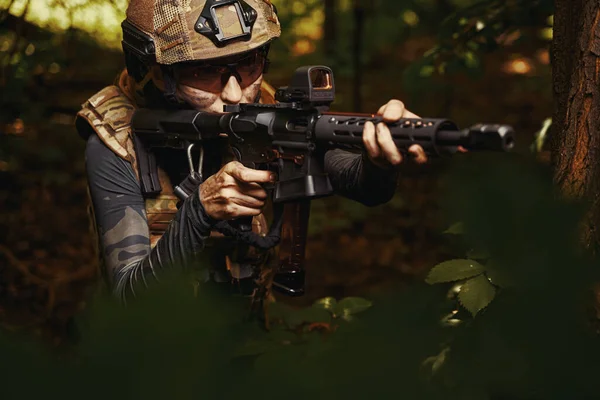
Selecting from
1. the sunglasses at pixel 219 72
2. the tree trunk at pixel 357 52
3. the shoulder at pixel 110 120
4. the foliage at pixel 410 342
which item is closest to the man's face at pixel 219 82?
the sunglasses at pixel 219 72

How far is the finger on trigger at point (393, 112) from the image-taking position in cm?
191

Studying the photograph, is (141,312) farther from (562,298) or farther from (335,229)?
(335,229)

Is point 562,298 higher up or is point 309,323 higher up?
point 562,298

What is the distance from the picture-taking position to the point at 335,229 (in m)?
5.78

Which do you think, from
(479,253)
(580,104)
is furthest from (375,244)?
(479,253)

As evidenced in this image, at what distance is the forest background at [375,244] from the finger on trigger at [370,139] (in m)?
0.32

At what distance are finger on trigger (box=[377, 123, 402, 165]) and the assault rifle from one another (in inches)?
0.5

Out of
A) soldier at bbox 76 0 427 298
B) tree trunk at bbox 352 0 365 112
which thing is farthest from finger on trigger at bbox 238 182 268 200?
tree trunk at bbox 352 0 365 112

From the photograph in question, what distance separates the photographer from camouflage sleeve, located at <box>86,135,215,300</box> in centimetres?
247

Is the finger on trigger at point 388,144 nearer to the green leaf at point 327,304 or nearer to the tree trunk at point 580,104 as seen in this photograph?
the tree trunk at point 580,104

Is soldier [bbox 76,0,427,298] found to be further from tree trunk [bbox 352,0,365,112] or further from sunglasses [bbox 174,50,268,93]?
tree trunk [bbox 352,0,365,112]

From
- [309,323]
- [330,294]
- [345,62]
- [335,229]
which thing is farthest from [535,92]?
[309,323]

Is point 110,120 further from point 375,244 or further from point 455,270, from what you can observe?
point 375,244

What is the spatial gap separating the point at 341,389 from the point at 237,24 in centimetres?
226
